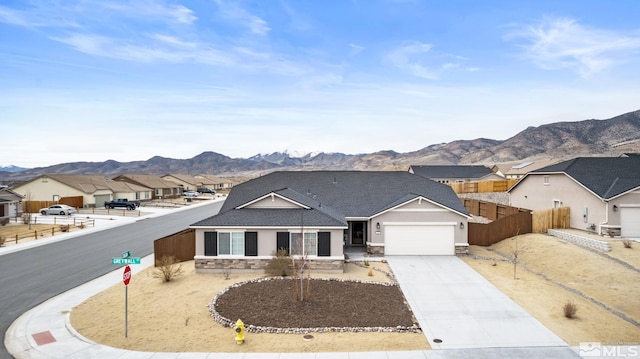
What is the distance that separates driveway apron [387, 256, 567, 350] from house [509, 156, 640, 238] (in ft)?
41.3

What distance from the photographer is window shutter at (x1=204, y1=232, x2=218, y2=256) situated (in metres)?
19.6

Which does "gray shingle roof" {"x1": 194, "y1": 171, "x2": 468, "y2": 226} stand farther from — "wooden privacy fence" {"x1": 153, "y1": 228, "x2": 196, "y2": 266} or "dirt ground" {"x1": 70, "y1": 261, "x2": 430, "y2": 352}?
"dirt ground" {"x1": 70, "y1": 261, "x2": 430, "y2": 352}

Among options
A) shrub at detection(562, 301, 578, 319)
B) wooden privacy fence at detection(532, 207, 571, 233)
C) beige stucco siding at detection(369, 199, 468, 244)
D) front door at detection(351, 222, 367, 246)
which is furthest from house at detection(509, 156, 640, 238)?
front door at detection(351, 222, 367, 246)

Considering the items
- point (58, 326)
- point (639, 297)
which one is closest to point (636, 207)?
point (639, 297)

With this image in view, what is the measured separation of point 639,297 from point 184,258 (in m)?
22.4

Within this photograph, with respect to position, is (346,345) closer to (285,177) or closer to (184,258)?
(184,258)

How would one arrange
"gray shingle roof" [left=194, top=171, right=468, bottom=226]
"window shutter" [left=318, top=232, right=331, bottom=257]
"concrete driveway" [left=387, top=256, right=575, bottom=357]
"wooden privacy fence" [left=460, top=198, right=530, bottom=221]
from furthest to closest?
"wooden privacy fence" [left=460, top=198, right=530, bottom=221] < "gray shingle roof" [left=194, top=171, right=468, bottom=226] < "window shutter" [left=318, top=232, right=331, bottom=257] < "concrete driveway" [left=387, top=256, right=575, bottom=357]

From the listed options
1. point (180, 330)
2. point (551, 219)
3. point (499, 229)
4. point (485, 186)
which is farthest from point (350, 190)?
point (485, 186)

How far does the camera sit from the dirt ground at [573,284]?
40.8 feet

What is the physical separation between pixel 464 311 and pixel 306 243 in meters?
8.66

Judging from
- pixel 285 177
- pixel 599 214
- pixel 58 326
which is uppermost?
pixel 285 177

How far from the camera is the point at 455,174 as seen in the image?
236 ft

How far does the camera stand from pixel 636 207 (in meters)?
24.6

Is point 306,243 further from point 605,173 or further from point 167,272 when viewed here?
point 605,173
